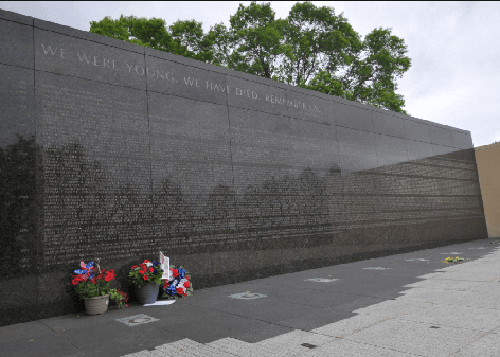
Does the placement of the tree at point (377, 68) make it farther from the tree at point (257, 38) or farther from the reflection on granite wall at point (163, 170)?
the reflection on granite wall at point (163, 170)

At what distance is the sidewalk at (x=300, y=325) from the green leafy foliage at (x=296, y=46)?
18285 mm

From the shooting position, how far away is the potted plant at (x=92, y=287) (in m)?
6.15

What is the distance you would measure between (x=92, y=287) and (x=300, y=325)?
140 inches

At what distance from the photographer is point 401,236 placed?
1389 centimetres

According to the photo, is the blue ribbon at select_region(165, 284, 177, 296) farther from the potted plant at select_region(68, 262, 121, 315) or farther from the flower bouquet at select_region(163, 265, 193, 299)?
the potted plant at select_region(68, 262, 121, 315)

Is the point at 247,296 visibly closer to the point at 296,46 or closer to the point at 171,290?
the point at 171,290

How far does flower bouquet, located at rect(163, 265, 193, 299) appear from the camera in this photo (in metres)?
7.16

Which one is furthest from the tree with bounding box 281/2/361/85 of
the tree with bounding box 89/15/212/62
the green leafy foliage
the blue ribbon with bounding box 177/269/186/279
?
the blue ribbon with bounding box 177/269/186/279

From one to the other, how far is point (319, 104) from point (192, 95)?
16.0 feet

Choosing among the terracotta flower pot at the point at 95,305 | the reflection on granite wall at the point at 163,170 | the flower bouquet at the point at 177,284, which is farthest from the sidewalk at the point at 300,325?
the reflection on granite wall at the point at 163,170

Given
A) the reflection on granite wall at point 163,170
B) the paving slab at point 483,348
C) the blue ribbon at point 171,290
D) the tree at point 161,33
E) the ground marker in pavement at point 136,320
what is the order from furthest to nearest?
the tree at point 161,33 < the blue ribbon at point 171,290 < the reflection on granite wall at point 163,170 < the ground marker in pavement at point 136,320 < the paving slab at point 483,348

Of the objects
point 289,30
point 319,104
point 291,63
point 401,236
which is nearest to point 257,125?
point 319,104

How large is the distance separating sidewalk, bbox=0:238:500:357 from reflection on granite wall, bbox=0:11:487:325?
1.21 m

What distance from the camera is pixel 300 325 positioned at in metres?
4.79
